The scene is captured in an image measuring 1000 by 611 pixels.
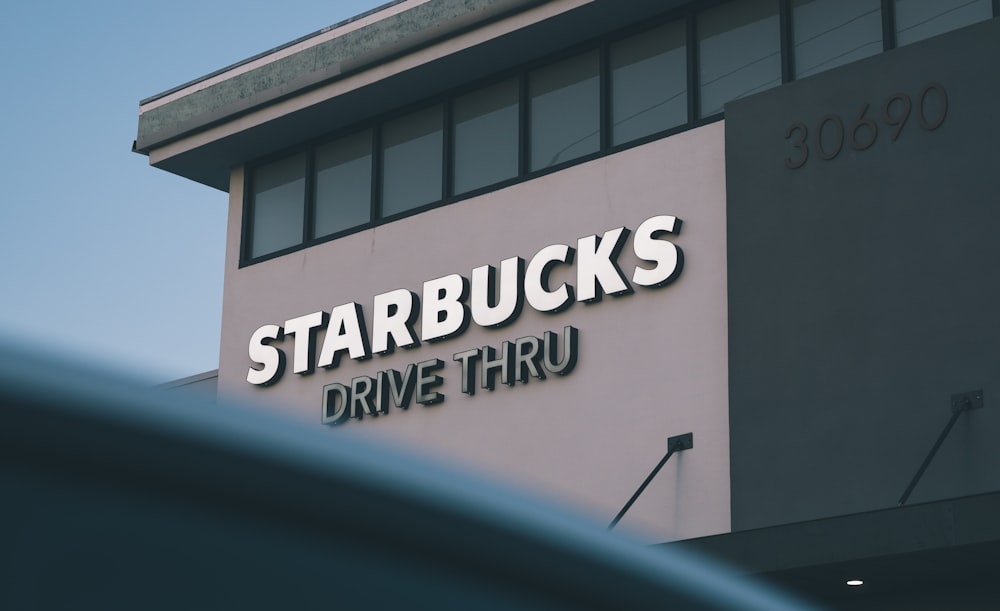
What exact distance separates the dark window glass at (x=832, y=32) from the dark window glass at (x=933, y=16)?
0.24 meters

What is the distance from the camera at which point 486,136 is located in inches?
719

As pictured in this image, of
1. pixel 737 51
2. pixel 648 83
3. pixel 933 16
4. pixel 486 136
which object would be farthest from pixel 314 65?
pixel 933 16

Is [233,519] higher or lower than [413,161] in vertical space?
lower

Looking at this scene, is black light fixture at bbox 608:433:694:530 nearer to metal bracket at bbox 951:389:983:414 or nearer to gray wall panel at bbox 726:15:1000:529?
gray wall panel at bbox 726:15:1000:529

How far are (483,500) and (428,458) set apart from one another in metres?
0.08

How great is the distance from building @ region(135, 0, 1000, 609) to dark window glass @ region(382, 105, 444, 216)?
34 mm

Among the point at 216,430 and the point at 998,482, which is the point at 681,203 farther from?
the point at 216,430

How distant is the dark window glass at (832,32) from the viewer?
15.3 metres

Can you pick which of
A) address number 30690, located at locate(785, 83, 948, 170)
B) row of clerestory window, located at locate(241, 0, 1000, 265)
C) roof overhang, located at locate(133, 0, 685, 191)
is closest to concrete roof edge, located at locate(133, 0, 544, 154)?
roof overhang, located at locate(133, 0, 685, 191)

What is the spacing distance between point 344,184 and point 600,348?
4896 mm

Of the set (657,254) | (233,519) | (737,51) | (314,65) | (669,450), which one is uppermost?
(314,65)

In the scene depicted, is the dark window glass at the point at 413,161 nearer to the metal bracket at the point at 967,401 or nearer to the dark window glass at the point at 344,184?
the dark window glass at the point at 344,184

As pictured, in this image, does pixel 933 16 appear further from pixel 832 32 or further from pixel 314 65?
pixel 314 65

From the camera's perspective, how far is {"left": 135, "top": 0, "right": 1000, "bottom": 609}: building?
1359cm
